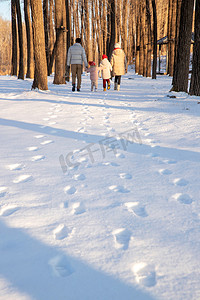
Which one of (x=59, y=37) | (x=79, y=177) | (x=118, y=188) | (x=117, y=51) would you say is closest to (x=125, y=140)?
(x=79, y=177)

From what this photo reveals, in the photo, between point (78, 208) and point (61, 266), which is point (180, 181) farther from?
point (61, 266)

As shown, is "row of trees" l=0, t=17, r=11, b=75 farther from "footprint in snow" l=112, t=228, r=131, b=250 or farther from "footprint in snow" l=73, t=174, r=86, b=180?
"footprint in snow" l=112, t=228, r=131, b=250

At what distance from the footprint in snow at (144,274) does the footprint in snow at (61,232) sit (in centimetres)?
54

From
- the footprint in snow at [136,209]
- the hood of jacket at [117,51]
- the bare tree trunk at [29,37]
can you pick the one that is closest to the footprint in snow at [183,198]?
the footprint in snow at [136,209]

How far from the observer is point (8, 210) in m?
2.26

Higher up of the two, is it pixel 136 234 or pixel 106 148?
pixel 106 148

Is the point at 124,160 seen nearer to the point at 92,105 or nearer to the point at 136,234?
the point at 136,234

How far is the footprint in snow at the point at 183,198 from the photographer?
2.38 meters

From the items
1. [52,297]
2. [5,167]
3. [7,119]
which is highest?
[7,119]

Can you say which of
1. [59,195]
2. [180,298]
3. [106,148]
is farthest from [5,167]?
[180,298]

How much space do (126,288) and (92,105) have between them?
6745 millimetres

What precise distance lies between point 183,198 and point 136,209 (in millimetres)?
472

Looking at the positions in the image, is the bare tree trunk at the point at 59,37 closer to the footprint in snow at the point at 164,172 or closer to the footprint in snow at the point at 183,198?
the footprint in snow at the point at 164,172

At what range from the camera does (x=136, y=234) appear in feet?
6.23
